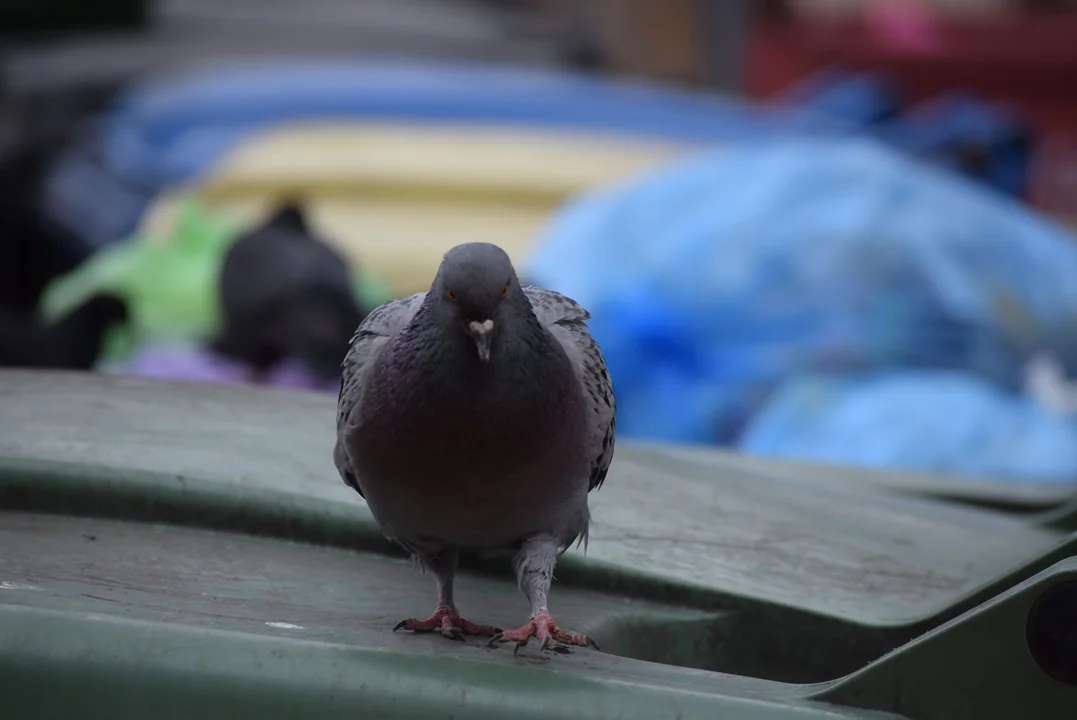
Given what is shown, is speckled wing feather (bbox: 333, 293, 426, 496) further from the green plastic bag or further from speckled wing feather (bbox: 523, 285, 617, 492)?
the green plastic bag

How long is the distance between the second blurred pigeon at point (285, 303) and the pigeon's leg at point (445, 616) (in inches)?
105

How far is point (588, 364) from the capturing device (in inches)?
68.2

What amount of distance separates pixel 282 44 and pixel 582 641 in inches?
317

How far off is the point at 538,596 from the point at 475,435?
21cm

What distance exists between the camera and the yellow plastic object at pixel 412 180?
584cm

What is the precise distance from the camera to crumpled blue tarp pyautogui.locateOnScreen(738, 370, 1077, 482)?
392cm

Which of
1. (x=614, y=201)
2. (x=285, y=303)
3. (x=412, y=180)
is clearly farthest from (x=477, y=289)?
(x=412, y=180)

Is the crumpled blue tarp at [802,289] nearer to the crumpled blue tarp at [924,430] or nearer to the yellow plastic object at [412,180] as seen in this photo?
the crumpled blue tarp at [924,430]

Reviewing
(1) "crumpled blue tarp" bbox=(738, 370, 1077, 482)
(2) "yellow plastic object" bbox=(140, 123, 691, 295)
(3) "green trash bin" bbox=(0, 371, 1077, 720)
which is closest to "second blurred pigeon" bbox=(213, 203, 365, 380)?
(2) "yellow plastic object" bbox=(140, 123, 691, 295)

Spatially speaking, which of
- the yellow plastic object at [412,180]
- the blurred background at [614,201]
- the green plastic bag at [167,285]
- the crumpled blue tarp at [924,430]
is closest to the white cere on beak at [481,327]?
the blurred background at [614,201]

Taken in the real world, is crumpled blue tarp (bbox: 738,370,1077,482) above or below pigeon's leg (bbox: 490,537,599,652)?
above

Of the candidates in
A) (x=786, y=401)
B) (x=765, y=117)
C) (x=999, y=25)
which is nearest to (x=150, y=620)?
(x=786, y=401)

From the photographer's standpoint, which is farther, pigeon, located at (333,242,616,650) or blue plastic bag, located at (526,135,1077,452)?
blue plastic bag, located at (526,135,1077,452)

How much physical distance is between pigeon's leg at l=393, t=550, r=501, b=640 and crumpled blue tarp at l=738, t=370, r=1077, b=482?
2.36m
